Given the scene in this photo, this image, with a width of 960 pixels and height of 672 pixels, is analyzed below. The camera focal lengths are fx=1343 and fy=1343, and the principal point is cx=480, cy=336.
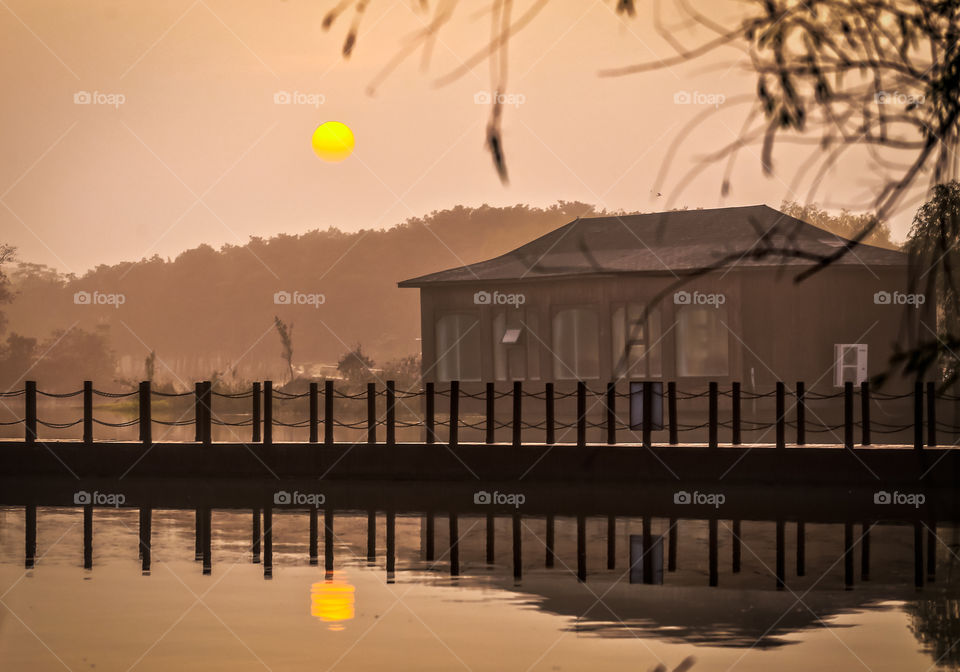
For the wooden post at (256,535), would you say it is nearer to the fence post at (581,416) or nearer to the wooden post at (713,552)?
the wooden post at (713,552)

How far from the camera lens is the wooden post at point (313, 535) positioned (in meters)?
14.2

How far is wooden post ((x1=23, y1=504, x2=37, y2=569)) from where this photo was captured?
14.0 metres

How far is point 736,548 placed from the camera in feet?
48.5

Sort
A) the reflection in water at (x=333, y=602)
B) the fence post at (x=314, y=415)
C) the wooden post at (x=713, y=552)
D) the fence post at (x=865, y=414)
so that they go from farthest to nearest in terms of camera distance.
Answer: the fence post at (x=314, y=415), the fence post at (x=865, y=414), the wooden post at (x=713, y=552), the reflection in water at (x=333, y=602)

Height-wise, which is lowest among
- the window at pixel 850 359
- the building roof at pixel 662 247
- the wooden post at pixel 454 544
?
the wooden post at pixel 454 544

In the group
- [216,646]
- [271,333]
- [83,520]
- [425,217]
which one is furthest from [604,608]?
[425,217]

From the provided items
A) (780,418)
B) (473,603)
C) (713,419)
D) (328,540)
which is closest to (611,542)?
(328,540)

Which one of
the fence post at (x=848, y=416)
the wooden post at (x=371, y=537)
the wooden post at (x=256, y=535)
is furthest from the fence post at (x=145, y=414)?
the fence post at (x=848, y=416)

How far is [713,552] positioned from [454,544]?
294 cm

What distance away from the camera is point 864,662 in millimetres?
8555

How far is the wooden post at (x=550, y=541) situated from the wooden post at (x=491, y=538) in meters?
0.57

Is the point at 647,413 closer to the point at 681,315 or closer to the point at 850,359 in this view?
the point at 681,315

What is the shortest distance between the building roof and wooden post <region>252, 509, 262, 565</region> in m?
12.9

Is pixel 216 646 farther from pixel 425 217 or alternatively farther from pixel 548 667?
pixel 425 217
